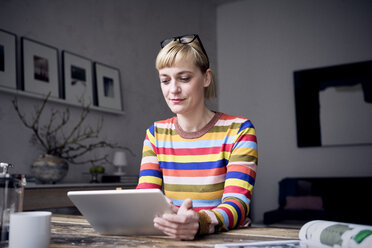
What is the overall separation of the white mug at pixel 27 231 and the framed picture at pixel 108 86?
8.27 feet

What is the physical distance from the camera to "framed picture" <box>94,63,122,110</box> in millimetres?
3143

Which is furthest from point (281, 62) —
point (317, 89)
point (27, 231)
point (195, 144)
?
point (27, 231)

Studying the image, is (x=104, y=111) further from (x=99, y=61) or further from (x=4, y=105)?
(x=4, y=105)

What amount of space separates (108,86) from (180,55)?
7.11 ft

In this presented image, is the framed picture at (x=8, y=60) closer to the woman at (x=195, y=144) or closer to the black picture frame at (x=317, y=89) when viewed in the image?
the woman at (x=195, y=144)

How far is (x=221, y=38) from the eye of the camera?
A: 17.5 feet

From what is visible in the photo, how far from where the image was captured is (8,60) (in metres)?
2.37

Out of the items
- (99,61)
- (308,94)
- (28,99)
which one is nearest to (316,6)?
(308,94)

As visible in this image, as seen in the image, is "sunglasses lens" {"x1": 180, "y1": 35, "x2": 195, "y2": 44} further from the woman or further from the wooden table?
the wooden table

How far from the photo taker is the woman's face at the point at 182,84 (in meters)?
1.21

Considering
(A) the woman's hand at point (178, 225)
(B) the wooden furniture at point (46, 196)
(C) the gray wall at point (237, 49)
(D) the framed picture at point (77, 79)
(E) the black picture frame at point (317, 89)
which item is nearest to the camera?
(A) the woman's hand at point (178, 225)

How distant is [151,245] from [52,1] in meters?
2.66

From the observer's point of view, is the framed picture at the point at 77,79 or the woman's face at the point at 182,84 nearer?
the woman's face at the point at 182,84

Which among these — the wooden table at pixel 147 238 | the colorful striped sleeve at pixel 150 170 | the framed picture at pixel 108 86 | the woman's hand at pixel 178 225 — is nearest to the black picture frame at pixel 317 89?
the framed picture at pixel 108 86
